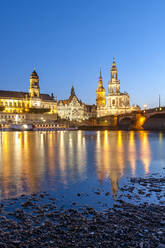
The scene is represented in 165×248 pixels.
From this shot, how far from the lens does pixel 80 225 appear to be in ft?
25.5

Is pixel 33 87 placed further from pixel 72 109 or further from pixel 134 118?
pixel 134 118

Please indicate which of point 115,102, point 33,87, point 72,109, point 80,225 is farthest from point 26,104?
point 80,225

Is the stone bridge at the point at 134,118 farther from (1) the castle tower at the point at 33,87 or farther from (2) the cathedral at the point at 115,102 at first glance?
(1) the castle tower at the point at 33,87

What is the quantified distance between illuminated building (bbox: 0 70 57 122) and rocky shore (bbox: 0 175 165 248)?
15187 cm

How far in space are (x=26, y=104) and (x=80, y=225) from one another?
6725 inches

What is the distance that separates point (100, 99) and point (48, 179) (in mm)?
185551

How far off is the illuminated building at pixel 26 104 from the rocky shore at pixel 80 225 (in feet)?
498

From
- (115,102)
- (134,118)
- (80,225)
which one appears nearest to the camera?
(80,225)

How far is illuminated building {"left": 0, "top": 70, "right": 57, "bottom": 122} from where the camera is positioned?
160000 millimetres

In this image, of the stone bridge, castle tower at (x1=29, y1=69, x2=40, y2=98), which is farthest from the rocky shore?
castle tower at (x1=29, y1=69, x2=40, y2=98)

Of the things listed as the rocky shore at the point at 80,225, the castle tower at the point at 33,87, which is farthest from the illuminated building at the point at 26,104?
the rocky shore at the point at 80,225

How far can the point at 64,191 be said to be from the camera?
38.9 ft

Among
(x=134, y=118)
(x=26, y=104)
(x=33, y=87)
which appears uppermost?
(x=33, y=87)

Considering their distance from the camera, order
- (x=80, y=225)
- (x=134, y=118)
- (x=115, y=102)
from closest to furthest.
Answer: (x=80, y=225), (x=134, y=118), (x=115, y=102)
